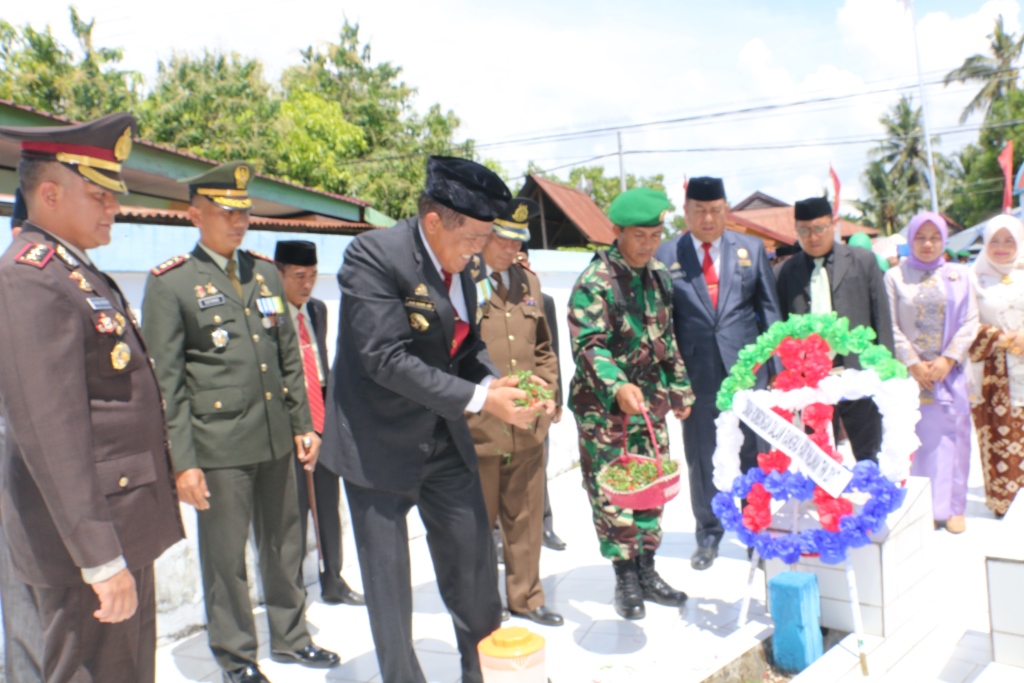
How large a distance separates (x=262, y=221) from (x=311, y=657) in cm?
496

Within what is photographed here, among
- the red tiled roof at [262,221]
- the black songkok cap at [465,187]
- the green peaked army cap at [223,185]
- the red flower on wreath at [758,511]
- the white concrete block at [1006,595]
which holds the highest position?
the red tiled roof at [262,221]

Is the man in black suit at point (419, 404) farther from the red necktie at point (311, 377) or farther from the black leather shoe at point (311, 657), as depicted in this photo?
the red necktie at point (311, 377)

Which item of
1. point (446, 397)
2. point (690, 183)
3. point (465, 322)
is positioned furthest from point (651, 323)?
point (446, 397)

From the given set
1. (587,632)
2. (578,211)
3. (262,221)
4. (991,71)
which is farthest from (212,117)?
(991,71)

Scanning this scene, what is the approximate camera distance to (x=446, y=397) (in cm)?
258

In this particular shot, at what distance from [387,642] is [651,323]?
2.05 m

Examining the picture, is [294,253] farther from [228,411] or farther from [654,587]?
[654,587]

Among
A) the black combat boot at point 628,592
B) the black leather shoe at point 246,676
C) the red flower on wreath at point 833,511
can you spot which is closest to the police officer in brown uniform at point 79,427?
the black leather shoe at point 246,676

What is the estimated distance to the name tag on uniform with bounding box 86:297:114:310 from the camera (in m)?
2.12

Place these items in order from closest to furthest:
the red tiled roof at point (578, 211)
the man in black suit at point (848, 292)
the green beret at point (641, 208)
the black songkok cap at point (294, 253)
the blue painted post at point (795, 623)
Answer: the blue painted post at point (795, 623)
the green beret at point (641, 208)
the black songkok cap at point (294, 253)
the man in black suit at point (848, 292)
the red tiled roof at point (578, 211)

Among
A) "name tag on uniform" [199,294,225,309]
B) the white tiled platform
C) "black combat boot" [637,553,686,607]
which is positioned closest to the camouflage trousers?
"black combat boot" [637,553,686,607]

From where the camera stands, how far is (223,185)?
341 centimetres

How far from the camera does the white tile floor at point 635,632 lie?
3336 mm

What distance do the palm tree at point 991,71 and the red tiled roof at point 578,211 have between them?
28.7m
